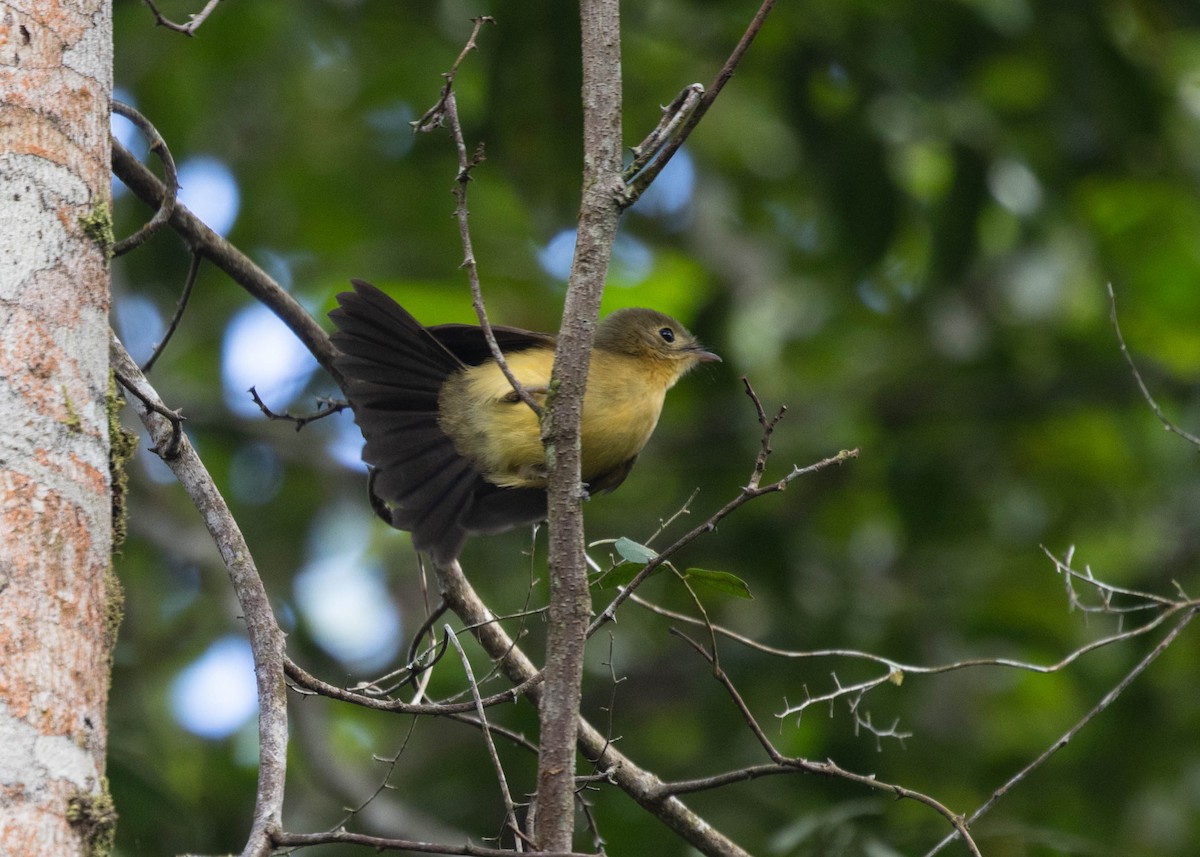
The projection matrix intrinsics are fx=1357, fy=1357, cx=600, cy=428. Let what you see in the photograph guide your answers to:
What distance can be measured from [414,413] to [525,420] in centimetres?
40

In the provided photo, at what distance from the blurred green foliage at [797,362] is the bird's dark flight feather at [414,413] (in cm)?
144

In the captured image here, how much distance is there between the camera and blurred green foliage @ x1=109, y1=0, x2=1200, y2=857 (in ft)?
20.0

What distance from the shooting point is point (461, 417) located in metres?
4.68

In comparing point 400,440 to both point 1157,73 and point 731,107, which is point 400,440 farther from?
point 731,107

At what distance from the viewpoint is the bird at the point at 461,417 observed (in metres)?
4.37

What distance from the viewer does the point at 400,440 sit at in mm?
4621

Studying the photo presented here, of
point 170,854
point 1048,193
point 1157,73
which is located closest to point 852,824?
point 170,854

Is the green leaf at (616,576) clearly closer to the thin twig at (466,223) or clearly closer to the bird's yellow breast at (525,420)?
the thin twig at (466,223)

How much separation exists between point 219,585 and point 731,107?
16.0ft

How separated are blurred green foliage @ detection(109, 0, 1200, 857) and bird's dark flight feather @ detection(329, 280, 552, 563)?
4.74 feet

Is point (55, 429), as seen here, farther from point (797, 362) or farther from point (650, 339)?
point (797, 362)

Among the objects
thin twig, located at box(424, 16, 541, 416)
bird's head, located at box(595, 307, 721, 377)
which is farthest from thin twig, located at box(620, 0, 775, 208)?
bird's head, located at box(595, 307, 721, 377)

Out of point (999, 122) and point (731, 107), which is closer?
point (999, 122)

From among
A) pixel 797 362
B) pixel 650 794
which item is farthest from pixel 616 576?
pixel 797 362
